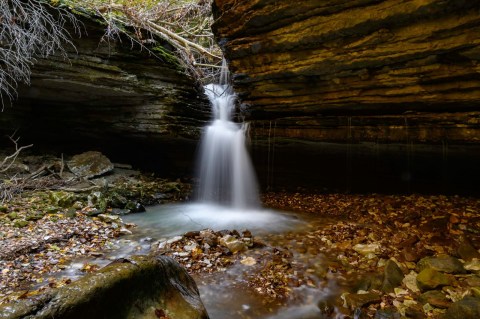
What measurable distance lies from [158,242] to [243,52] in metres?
4.55

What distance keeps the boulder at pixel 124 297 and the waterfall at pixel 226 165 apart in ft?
20.2

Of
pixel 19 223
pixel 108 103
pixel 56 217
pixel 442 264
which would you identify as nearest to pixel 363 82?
pixel 442 264

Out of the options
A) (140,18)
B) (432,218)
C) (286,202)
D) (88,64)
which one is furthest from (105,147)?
(432,218)

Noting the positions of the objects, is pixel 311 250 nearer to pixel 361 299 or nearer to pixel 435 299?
pixel 361 299

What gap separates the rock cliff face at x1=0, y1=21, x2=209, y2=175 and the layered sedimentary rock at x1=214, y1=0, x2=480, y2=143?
246cm

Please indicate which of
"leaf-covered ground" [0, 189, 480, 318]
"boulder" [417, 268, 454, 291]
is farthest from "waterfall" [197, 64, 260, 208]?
"boulder" [417, 268, 454, 291]

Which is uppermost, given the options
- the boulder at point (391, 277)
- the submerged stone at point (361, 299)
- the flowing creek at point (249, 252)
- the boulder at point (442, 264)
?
the boulder at point (442, 264)

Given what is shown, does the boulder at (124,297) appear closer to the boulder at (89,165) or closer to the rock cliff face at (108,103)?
the rock cliff face at (108,103)

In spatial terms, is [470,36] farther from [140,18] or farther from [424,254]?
[140,18]

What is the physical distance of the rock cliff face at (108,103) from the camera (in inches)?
314

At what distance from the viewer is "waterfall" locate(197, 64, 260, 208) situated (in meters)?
9.22

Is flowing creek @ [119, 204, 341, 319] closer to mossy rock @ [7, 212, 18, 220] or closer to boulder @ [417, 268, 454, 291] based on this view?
boulder @ [417, 268, 454, 291]

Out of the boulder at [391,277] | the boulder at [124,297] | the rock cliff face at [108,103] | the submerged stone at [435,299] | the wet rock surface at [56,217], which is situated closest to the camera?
the boulder at [124,297]

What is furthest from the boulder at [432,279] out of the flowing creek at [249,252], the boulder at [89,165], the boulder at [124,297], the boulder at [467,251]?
the boulder at [89,165]
